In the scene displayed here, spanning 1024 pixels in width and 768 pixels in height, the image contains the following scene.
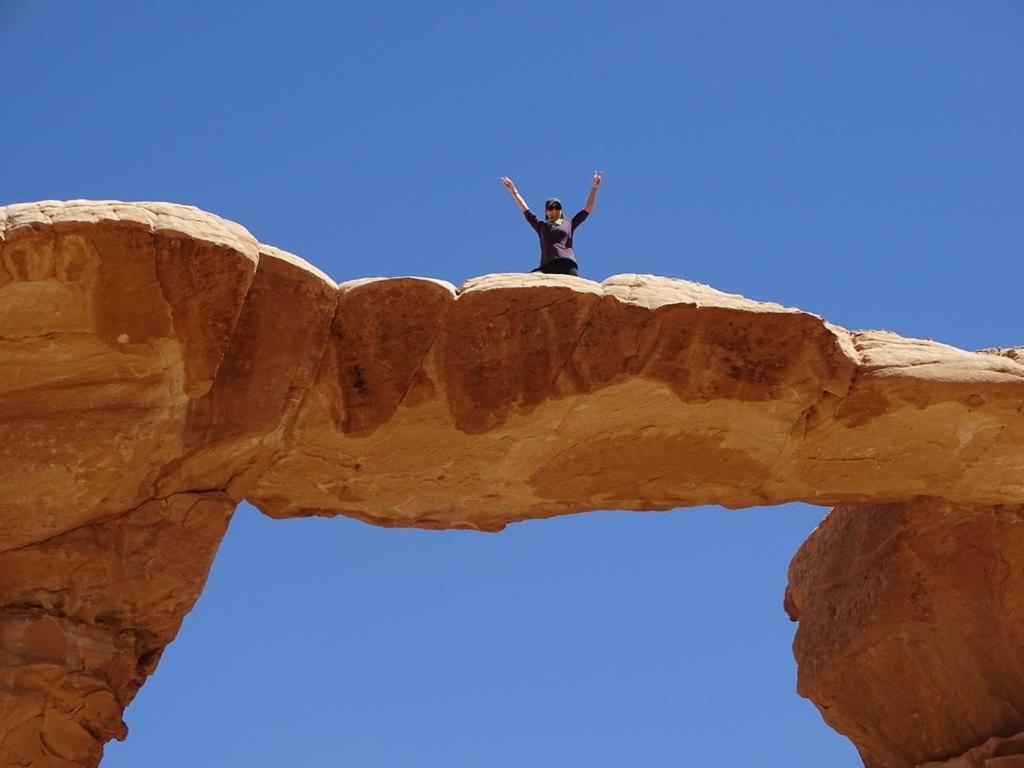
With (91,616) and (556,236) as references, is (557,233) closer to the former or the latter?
(556,236)

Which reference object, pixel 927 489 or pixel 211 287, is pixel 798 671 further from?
pixel 211 287

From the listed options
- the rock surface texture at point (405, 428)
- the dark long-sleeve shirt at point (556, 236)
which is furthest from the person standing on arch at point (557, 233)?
the rock surface texture at point (405, 428)

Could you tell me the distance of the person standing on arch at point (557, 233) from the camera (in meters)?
10.2

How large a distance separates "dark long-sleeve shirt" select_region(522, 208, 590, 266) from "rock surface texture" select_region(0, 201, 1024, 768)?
2038 millimetres

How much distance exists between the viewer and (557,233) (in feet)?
34.2

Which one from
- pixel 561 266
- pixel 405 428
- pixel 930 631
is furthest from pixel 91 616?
pixel 930 631

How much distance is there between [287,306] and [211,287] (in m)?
0.42

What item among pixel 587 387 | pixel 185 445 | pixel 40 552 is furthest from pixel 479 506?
pixel 40 552

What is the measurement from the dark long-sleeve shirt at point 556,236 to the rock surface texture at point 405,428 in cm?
204

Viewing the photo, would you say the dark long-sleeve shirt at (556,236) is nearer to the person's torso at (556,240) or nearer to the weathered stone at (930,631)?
the person's torso at (556,240)

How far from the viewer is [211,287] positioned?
24.1 feet

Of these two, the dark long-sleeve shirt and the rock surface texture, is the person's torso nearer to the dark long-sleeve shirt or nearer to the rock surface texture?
the dark long-sleeve shirt

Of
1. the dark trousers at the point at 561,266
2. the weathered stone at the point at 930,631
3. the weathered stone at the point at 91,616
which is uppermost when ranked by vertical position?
the dark trousers at the point at 561,266

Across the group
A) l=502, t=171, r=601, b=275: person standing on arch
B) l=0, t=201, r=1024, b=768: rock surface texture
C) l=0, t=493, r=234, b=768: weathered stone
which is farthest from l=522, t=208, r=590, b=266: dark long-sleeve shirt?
A: l=0, t=493, r=234, b=768: weathered stone
